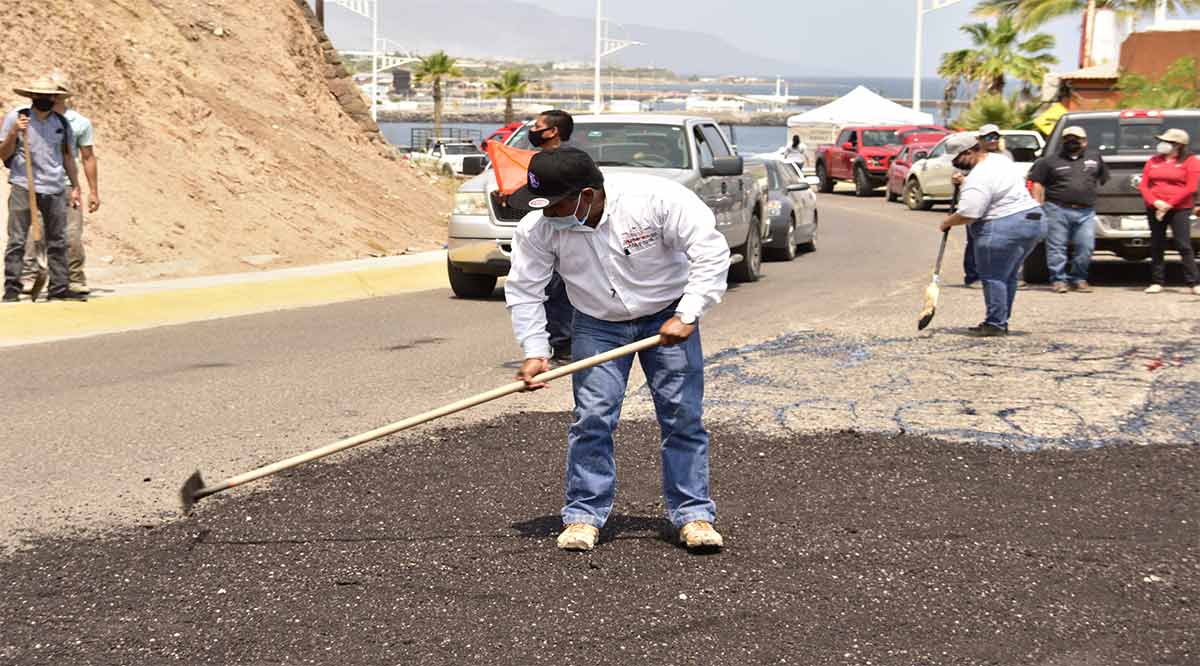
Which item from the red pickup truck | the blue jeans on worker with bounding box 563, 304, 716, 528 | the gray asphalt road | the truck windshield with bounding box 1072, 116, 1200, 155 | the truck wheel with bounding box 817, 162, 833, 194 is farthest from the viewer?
the truck wheel with bounding box 817, 162, 833, 194

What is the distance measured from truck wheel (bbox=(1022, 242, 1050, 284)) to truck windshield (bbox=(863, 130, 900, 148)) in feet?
76.2

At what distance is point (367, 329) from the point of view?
12.2 metres

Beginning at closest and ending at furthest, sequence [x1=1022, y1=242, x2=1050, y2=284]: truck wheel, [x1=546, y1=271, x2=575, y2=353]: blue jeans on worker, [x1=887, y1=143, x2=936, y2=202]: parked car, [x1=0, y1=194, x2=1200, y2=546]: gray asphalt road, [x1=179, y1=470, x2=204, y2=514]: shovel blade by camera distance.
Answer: [x1=179, y1=470, x2=204, y2=514]: shovel blade → [x1=0, y1=194, x2=1200, y2=546]: gray asphalt road → [x1=546, y1=271, x2=575, y2=353]: blue jeans on worker → [x1=1022, y1=242, x2=1050, y2=284]: truck wheel → [x1=887, y1=143, x2=936, y2=202]: parked car

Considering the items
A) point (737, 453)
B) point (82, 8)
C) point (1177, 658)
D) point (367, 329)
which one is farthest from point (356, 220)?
point (1177, 658)

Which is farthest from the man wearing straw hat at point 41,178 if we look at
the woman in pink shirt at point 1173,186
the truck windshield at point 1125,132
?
the truck windshield at point 1125,132

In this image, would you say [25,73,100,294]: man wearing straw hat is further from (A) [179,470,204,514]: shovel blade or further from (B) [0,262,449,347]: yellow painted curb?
(A) [179,470,204,514]: shovel blade

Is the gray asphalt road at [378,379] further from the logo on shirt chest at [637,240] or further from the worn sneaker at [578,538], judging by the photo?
the logo on shirt chest at [637,240]

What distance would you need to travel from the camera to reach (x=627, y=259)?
5473mm

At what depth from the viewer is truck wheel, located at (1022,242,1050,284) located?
15234 millimetres

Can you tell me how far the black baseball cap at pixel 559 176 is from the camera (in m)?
5.23

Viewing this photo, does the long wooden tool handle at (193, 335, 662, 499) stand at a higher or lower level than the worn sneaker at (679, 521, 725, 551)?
higher

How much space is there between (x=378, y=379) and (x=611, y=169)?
4353mm

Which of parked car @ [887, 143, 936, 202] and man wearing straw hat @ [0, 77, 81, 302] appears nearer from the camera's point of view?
man wearing straw hat @ [0, 77, 81, 302]

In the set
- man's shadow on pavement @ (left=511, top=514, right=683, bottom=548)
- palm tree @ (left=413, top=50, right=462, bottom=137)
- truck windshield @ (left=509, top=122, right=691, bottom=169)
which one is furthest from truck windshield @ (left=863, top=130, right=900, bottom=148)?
palm tree @ (left=413, top=50, right=462, bottom=137)
